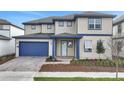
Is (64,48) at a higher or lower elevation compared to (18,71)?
higher

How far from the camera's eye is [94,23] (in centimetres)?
2291

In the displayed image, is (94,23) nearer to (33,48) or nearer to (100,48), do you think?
(100,48)

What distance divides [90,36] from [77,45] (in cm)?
169

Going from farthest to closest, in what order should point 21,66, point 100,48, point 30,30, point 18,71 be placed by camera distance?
point 30,30 < point 100,48 < point 21,66 < point 18,71

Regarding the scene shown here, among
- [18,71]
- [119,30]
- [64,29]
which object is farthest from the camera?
[119,30]

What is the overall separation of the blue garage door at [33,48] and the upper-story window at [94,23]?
6012mm

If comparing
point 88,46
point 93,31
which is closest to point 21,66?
point 88,46

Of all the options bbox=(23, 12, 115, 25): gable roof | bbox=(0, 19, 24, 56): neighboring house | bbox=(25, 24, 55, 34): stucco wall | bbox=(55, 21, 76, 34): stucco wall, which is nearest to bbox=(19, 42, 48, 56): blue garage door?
bbox=(55, 21, 76, 34): stucco wall

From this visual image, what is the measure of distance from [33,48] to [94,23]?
790 cm

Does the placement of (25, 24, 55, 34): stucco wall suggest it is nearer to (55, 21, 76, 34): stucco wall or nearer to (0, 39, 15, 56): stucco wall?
(0, 39, 15, 56): stucco wall

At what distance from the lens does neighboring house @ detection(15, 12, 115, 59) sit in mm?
22891

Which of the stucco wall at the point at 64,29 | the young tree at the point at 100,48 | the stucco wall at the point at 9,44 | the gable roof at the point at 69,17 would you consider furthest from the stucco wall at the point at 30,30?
the young tree at the point at 100,48
